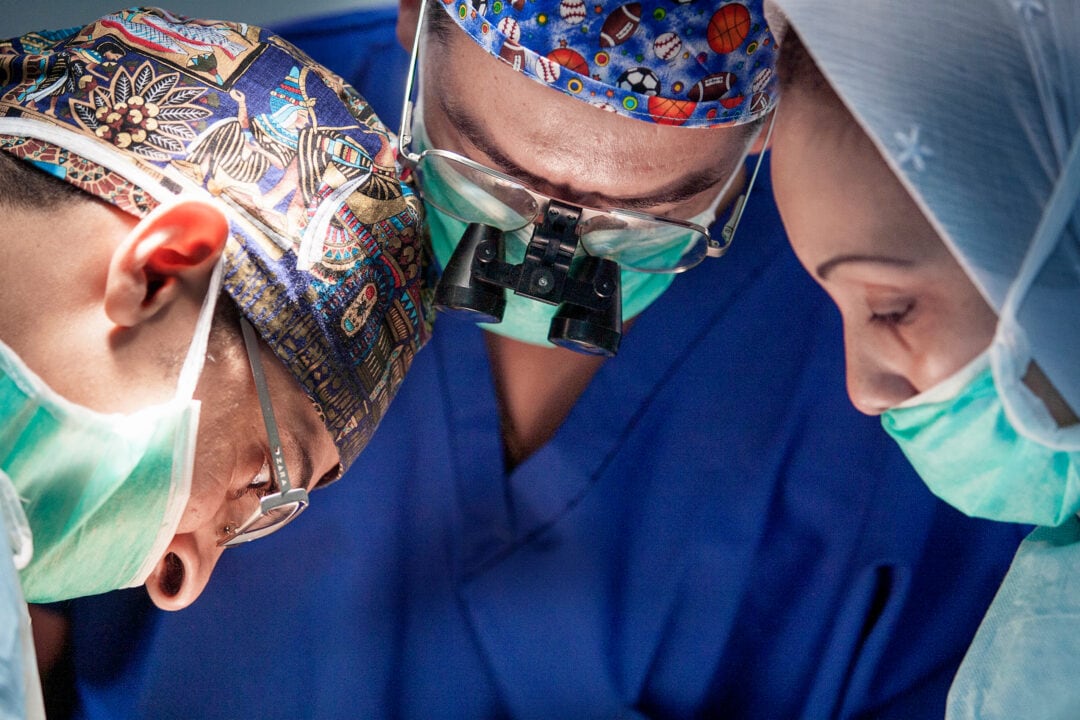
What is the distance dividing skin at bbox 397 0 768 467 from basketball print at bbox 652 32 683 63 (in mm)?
97

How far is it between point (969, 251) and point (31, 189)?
100cm

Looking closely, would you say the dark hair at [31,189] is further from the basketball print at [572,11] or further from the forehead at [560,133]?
the basketball print at [572,11]

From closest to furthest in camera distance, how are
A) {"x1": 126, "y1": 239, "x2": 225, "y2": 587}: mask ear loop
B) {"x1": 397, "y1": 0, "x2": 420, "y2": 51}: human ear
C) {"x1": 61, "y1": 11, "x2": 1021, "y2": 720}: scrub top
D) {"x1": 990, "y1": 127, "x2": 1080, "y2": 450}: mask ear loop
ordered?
{"x1": 990, "y1": 127, "x2": 1080, "y2": 450}: mask ear loop < {"x1": 126, "y1": 239, "x2": 225, "y2": 587}: mask ear loop < {"x1": 397, "y1": 0, "x2": 420, "y2": 51}: human ear < {"x1": 61, "y1": 11, "x2": 1021, "y2": 720}: scrub top

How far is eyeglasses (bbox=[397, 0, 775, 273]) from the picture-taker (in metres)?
1.37

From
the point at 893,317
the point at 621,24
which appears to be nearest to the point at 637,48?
the point at 621,24

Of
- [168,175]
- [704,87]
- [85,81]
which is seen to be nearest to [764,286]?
[704,87]

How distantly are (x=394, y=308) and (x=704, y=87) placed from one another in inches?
19.5

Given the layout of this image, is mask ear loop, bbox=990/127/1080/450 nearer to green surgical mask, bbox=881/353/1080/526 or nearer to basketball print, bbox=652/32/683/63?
green surgical mask, bbox=881/353/1080/526

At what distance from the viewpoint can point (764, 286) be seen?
5.52 feet

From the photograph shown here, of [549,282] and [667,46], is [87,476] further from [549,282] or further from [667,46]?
[667,46]

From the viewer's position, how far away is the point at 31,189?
115cm

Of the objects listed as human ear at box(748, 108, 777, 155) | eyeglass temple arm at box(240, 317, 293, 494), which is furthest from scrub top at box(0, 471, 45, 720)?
human ear at box(748, 108, 777, 155)

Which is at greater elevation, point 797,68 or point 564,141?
point 797,68

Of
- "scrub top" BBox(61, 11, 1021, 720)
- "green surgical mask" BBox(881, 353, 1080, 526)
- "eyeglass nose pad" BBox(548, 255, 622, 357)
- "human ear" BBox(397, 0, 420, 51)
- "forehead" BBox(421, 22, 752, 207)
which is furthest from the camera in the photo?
"scrub top" BBox(61, 11, 1021, 720)
